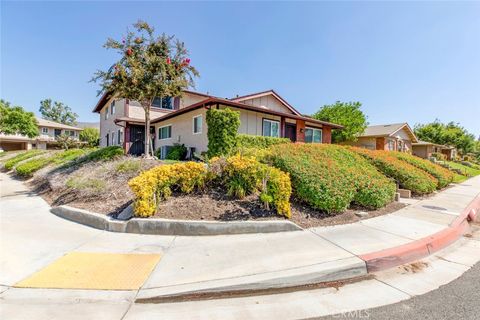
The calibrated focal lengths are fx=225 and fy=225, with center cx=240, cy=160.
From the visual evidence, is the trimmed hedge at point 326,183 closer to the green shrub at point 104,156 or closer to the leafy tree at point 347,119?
the green shrub at point 104,156

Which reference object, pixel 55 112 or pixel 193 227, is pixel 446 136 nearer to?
pixel 193 227

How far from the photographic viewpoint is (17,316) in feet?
7.92

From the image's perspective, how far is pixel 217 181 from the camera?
6.52 metres

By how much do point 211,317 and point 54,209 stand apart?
20.7ft

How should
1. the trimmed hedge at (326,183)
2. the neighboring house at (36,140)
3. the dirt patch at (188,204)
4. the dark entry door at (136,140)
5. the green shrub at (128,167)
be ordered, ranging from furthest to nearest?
the neighboring house at (36,140)
the dark entry door at (136,140)
the green shrub at (128,167)
the trimmed hedge at (326,183)
the dirt patch at (188,204)

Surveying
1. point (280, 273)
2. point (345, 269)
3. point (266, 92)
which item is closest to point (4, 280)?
point (280, 273)

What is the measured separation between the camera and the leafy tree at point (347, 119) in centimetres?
2508

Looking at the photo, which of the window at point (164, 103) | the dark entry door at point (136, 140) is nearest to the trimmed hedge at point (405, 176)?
the window at point (164, 103)

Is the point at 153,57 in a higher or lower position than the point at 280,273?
higher

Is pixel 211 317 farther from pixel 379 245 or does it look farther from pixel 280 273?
pixel 379 245

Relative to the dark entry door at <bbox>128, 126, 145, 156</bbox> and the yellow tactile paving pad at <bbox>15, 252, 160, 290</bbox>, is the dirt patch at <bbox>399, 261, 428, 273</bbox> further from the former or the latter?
the dark entry door at <bbox>128, 126, 145, 156</bbox>

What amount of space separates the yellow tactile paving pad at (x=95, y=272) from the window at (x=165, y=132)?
13356 millimetres

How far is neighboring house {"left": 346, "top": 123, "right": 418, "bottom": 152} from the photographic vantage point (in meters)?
26.5

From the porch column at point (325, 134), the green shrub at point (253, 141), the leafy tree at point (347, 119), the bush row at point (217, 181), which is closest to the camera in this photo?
the bush row at point (217, 181)
